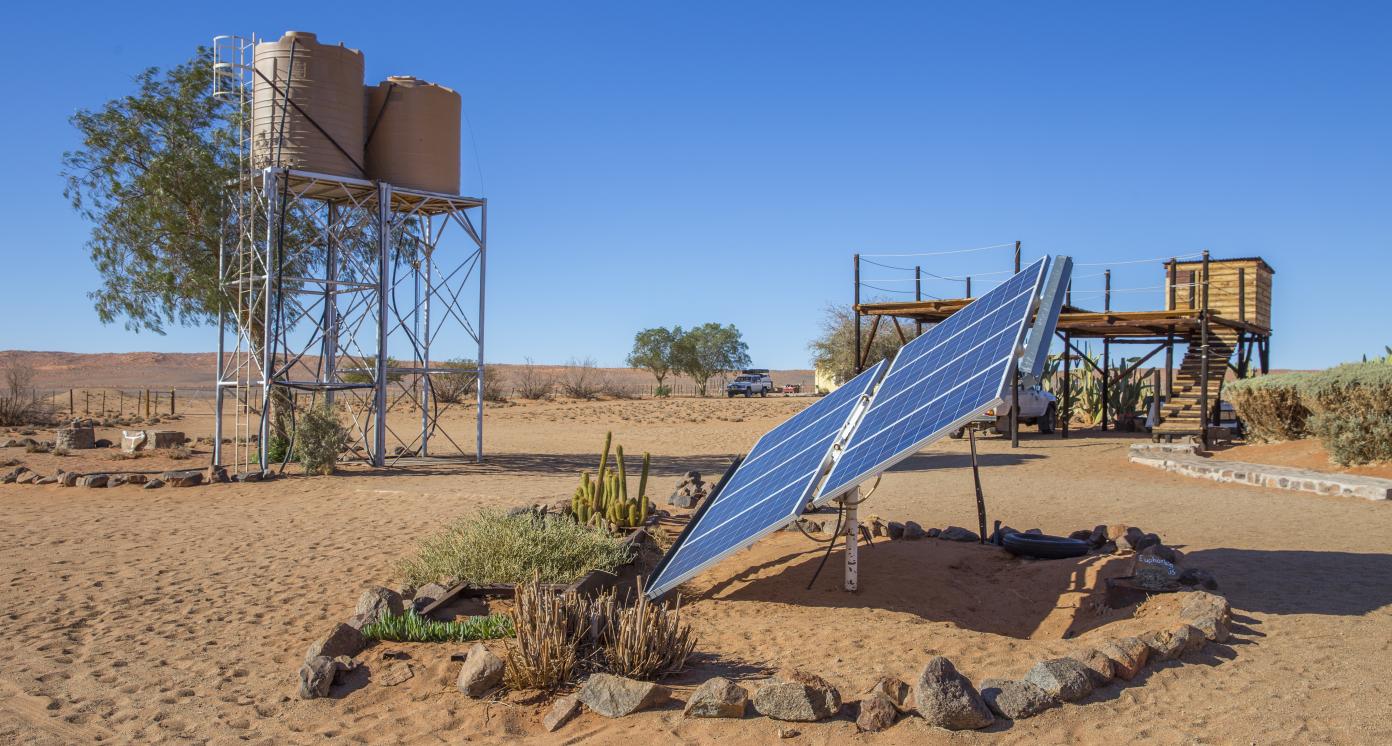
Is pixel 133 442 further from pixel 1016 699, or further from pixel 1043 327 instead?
pixel 1016 699

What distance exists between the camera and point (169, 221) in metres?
20.6

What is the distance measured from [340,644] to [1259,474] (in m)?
15.2

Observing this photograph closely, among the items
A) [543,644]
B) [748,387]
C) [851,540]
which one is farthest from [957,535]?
[748,387]

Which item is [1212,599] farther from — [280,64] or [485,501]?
[280,64]

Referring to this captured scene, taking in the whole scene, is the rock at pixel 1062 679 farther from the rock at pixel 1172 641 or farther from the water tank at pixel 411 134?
the water tank at pixel 411 134

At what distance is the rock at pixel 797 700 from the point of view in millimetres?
5152

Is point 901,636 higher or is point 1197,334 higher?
point 1197,334

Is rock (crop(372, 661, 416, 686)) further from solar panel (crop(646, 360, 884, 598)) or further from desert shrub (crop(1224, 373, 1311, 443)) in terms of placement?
desert shrub (crop(1224, 373, 1311, 443))

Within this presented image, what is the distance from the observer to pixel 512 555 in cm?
853

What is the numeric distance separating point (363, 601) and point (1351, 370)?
1782 centimetres

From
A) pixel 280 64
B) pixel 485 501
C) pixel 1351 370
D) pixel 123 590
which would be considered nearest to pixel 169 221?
pixel 280 64

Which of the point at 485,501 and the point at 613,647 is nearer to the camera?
the point at 613,647

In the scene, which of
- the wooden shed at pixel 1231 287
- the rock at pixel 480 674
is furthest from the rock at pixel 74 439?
the wooden shed at pixel 1231 287

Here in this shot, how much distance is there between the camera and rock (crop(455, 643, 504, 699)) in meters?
5.75
